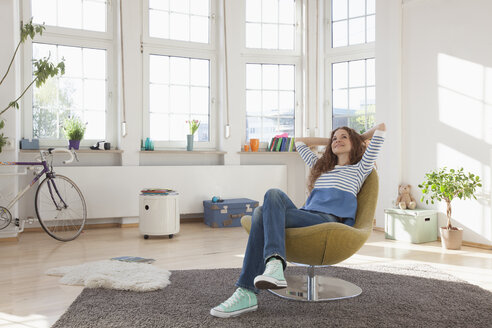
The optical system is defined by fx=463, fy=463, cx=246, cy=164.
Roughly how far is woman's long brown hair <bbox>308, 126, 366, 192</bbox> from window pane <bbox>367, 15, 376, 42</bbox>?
3072 mm

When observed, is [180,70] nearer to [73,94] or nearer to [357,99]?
[73,94]

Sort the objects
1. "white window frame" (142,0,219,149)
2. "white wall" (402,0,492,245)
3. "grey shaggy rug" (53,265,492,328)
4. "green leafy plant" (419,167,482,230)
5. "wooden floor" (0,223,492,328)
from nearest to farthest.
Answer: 1. "grey shaggy rug" (53,265,492,328)
2. "wooden floor" (0,223,492,328)
3. "green leafy plant" (419,167,482,230)
4. "white wall" (402,0,492,245)
5. "white window frame" (142,0,219,149)

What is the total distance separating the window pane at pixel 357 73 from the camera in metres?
5.59

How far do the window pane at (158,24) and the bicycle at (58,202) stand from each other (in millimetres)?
1815

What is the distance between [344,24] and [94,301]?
15.1ft

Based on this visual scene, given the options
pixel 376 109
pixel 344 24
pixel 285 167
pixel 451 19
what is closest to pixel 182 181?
pixel 285 167

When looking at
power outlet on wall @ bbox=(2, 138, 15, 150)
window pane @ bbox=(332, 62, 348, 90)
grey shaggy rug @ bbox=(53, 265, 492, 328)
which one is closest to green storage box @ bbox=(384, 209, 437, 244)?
grey shaggy rug @ bbox=(53, 265, 492, 328)

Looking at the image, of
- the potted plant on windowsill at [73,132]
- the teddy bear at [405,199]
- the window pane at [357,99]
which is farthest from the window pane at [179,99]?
the teddy bear at [405,199]

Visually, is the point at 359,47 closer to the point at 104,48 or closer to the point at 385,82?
the point at 385,82

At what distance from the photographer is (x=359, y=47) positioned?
558 cm

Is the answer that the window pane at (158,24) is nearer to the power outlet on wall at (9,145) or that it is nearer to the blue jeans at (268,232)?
the power outlet on wall at (9,145)

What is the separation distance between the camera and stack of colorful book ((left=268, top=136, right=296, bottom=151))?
589 centimetres

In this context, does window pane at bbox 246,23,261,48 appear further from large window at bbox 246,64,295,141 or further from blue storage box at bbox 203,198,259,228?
blue storage box at bbox 203,198,259,228

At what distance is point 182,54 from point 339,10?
6.70ft
